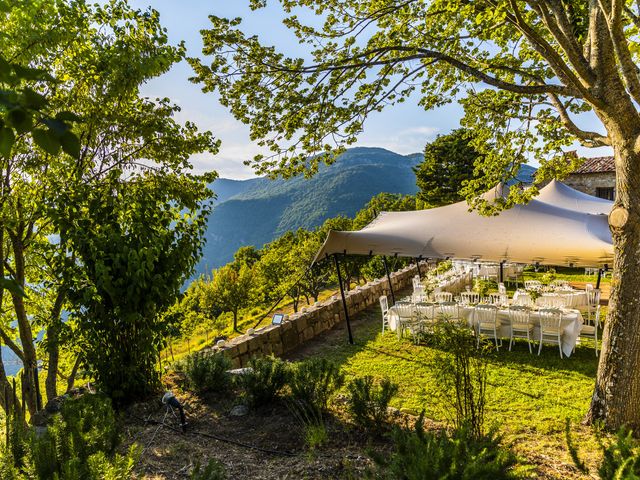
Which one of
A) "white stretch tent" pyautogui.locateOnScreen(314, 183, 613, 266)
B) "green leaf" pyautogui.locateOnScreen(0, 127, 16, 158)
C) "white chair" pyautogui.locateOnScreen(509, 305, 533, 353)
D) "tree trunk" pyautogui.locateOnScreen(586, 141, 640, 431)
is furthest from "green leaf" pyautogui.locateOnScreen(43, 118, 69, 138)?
"white chair" pyautogui.locateOnScreen(509, 305, 533, 353)

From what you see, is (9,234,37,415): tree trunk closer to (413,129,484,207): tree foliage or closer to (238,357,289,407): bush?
(238,357,289,407): bush

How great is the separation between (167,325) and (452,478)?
317 cm

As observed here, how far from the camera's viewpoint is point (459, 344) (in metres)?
3.25

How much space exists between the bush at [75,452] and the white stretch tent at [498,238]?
5.48 m

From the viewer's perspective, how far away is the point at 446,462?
7.52 feet

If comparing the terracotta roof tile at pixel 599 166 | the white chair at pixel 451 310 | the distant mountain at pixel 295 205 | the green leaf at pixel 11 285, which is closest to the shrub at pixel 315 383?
the green leaf at pixel 11 285

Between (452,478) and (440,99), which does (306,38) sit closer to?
(440,99)

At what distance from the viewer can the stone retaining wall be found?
640 cm

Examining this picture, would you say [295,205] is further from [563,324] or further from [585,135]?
[585,135]

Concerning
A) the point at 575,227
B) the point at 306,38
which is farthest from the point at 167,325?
the point at 575,227

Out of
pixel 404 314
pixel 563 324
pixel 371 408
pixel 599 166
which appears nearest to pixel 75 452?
pixel 371 408

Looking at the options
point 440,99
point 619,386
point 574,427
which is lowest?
point 574,427

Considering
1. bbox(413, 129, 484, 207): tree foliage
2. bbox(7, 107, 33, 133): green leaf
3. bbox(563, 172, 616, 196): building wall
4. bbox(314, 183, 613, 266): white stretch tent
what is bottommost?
bbox(314, 183, 613, 266): white stretch tent

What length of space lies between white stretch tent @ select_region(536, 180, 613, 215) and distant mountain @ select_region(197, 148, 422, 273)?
10240cm
